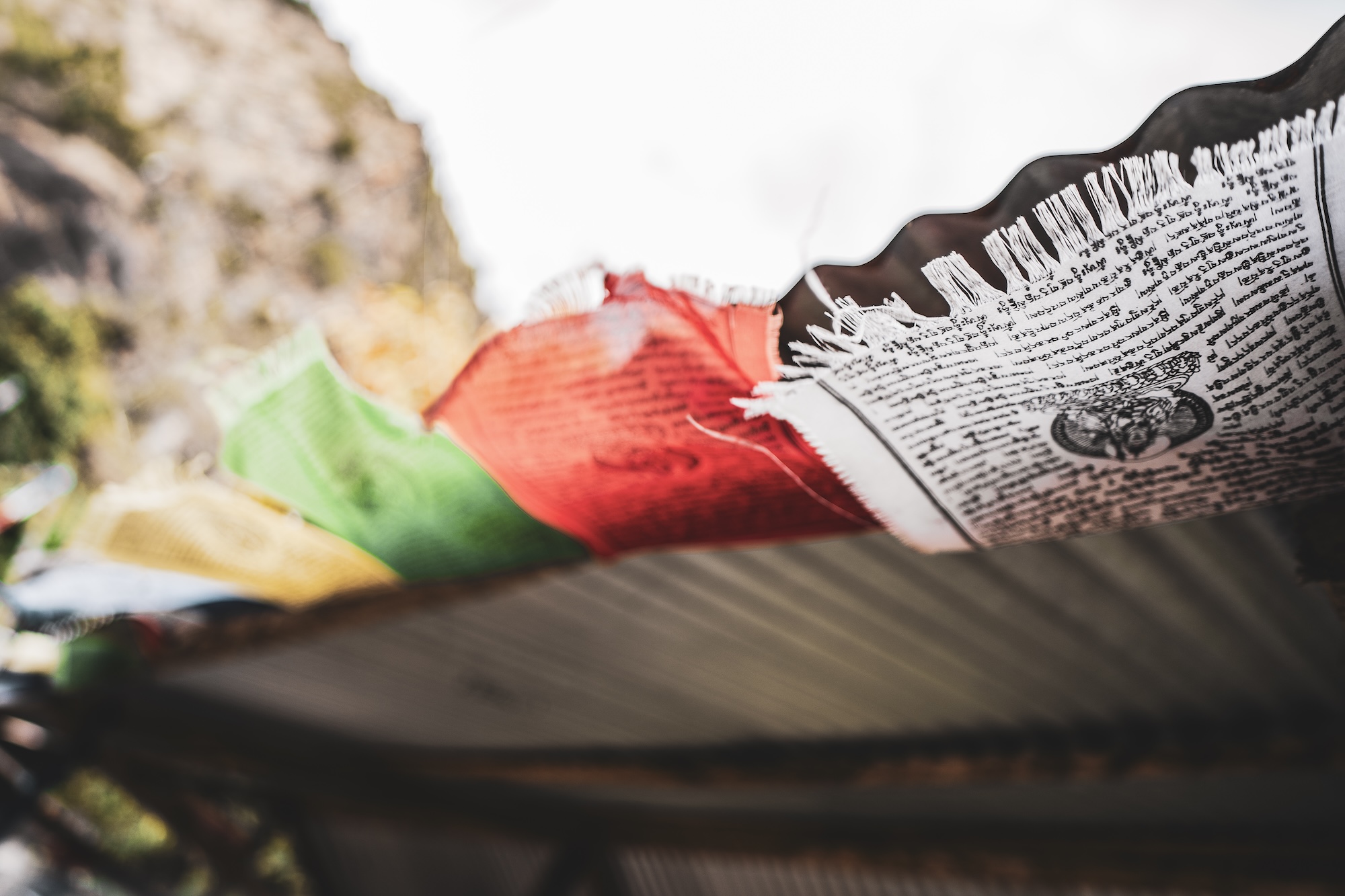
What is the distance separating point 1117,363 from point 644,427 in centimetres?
63

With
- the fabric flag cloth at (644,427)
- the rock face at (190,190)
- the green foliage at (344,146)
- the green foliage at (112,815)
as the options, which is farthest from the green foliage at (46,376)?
the fabric flag cloth at (644,427)

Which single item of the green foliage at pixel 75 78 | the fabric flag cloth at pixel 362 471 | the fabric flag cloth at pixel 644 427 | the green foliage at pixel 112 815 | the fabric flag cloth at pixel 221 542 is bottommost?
the green foliage at pixel 112 815

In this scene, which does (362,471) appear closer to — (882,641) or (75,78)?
(882,641)

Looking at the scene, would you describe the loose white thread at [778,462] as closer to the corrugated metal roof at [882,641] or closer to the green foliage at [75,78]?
the corrugated metal roof at [882,641]

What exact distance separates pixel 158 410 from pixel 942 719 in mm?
12606

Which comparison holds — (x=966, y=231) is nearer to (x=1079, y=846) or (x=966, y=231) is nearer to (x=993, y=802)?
(x=993, y=802)

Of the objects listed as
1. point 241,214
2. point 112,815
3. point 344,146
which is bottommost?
point 112,815

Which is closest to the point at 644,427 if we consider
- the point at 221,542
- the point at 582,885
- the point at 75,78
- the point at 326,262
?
the point at 221,542

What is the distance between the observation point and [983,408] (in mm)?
937

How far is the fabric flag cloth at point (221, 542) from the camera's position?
197 centimetres

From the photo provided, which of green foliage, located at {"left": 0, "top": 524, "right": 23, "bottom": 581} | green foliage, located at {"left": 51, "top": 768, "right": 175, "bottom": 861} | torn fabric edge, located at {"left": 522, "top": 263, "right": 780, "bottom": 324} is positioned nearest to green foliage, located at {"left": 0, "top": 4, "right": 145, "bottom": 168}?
green foliage, located at {"left": 51, "top": 768, "right": 175, "bottom": 861}

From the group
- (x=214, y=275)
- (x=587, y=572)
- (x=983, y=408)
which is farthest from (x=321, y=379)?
(x=214, y=275)

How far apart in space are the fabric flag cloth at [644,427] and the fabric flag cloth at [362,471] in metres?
0.13

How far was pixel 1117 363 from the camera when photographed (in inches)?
33.4
